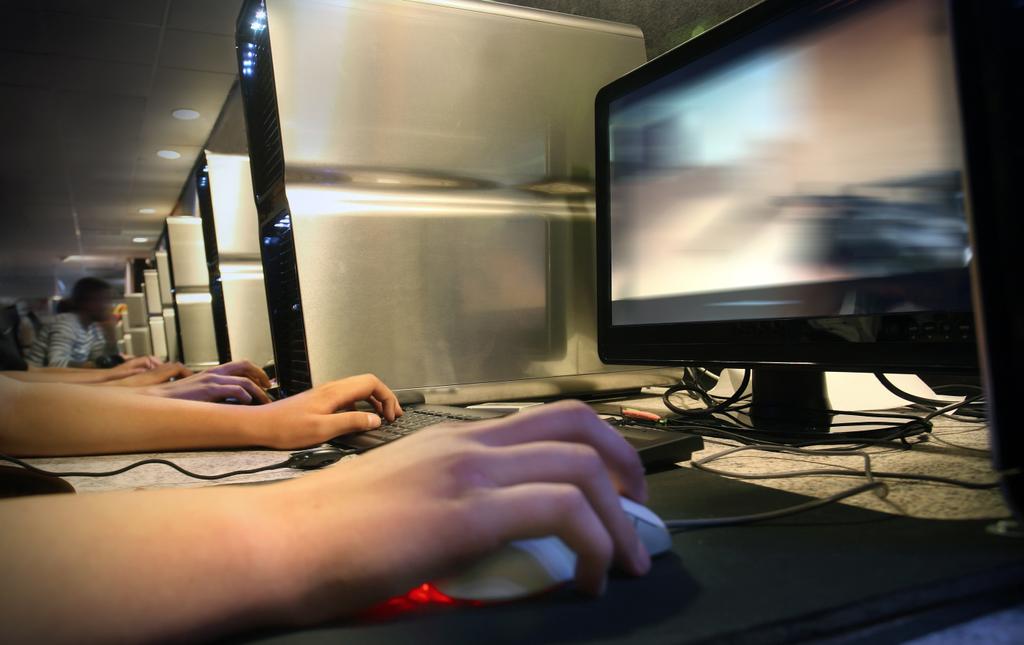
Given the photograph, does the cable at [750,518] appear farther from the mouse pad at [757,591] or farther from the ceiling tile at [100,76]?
the ceiling tile at [100,76]

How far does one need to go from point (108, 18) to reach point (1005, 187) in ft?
11.3

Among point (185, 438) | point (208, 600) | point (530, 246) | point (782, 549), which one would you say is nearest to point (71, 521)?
point (208, 600)

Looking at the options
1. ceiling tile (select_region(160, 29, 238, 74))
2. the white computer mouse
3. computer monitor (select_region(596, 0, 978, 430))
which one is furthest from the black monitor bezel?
ceiling tile (select_region(160, 29, 238, 74))

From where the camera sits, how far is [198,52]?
3.24 m

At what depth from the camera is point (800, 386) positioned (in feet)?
2.21

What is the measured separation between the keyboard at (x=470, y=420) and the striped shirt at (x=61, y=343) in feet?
12.8

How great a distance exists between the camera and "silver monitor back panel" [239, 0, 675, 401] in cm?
81

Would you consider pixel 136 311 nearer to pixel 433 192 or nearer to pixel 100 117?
pixel 100 117

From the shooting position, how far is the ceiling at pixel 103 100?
2.86m

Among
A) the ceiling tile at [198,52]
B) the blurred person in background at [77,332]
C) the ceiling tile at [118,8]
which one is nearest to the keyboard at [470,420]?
the ceiling tile at [118,8]

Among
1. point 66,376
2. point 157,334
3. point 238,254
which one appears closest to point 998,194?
point 238,254

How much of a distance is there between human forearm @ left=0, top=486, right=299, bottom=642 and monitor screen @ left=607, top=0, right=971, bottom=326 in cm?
45

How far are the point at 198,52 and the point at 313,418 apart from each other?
127 inches

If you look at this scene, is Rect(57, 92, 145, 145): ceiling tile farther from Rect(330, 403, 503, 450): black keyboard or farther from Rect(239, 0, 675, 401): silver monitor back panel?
Rect(330, 403, 503, 450): black keyboard
